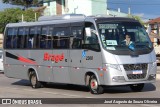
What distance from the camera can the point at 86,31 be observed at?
58.1ft

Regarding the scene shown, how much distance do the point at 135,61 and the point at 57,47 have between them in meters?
4.07

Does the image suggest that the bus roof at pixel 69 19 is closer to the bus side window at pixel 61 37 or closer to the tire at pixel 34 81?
the bus side window at pixel 61 37

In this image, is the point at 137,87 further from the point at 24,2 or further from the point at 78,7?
the point at 24,2

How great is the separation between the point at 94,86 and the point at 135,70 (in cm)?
160

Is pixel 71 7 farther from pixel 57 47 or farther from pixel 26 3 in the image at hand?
pixel 57 47

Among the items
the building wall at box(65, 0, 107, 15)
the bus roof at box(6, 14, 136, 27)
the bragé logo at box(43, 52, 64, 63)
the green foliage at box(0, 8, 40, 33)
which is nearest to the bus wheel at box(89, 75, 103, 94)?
the bus roof at box(6, 14, 136, 27)

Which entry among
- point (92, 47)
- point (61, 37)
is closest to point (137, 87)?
point (92, 47)

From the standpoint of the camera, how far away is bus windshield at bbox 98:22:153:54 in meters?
17.0

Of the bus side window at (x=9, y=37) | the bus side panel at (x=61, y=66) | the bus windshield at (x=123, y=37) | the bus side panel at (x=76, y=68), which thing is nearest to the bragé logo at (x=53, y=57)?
the bus side panel at (x=61, y=66)

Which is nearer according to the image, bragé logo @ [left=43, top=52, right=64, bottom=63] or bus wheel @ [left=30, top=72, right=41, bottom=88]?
bragé logo @ [left=43, top=52, right=64, bottom=63]

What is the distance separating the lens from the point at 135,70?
16922mm

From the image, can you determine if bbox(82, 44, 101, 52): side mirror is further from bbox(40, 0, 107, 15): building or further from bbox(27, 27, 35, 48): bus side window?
bbox(40, 0, 107, 15): building

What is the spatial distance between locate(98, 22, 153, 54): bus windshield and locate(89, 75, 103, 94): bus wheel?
4.39 ft

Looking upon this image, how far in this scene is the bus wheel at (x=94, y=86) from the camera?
56.7 feet
